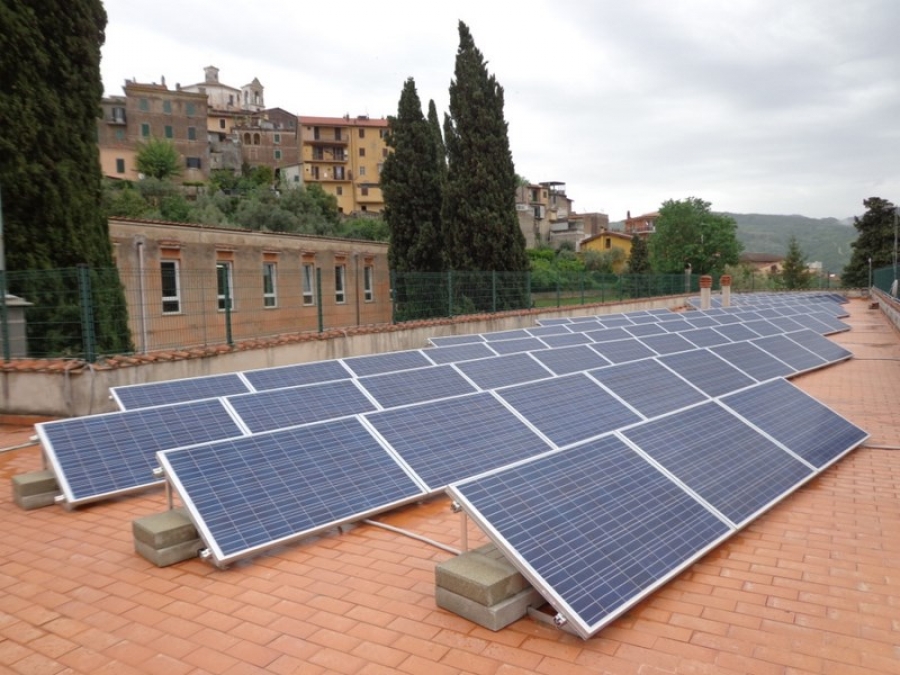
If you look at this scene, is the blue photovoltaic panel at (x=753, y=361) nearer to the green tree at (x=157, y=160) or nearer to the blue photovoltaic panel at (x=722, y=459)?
the blue photovoltaic panel at (x=722, y=459)

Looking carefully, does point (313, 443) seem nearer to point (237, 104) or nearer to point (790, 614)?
point (790, 614)

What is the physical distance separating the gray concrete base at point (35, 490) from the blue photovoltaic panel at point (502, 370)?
15.7 feet

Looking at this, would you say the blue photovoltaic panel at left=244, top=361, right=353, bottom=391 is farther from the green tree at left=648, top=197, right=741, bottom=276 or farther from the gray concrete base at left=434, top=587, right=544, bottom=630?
the green tree at left=648, top=197, right=741, bottom=276

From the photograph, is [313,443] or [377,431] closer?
[313,443]

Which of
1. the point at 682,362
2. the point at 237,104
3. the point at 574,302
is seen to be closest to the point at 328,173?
the point at 237,104

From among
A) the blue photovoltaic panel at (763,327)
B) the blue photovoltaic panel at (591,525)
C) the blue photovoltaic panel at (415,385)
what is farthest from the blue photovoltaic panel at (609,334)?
the blue photovoltaic panel at (591,525)

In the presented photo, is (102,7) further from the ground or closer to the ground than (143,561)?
further from the ground

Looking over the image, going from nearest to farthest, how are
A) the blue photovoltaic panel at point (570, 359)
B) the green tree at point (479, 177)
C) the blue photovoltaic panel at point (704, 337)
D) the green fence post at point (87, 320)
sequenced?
the green fence post at point (87, 320), the blue photovoltaic panel at point (570, 359), the blue photovoltaic panel at point (704, 337), the green tree at point (479, 177)

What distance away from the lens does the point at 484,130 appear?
26797mm

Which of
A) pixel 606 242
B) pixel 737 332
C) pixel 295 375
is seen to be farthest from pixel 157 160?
pixel 295 375

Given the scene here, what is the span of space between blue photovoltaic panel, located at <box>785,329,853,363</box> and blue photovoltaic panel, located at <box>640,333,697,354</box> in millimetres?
3789

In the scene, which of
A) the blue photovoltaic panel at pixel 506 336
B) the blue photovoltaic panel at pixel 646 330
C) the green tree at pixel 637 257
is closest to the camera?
the blue photovoltaic panel at pixel 506 336

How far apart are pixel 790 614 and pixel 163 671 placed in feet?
11.3

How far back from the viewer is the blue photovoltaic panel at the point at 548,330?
14.7 meters
